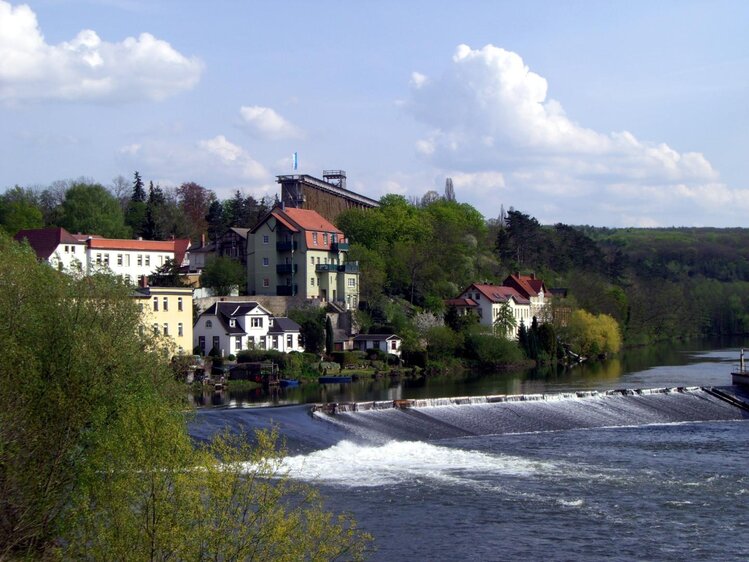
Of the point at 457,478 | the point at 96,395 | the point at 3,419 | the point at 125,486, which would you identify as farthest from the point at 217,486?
the point at 457,478

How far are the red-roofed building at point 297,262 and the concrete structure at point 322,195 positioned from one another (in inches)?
430

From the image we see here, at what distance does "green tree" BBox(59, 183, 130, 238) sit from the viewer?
84.9m

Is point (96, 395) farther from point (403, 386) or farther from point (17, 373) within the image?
point (403, 386)

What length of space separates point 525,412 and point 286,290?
126 feet

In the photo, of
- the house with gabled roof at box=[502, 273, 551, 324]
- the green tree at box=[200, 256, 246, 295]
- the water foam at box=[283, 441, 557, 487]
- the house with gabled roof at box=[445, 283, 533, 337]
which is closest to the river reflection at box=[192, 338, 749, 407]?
the house with gabled roof at box=[445, 283, 533, 337]

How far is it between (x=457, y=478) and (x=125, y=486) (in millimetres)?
16619

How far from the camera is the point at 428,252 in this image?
9300 cm

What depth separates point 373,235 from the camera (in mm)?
95875

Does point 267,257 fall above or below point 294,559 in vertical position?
above

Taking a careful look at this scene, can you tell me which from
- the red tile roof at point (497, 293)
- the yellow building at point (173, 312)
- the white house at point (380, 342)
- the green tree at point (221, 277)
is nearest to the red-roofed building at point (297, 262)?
the green tree at point (221, 277)

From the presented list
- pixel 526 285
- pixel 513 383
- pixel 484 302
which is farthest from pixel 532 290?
pixel 513 383

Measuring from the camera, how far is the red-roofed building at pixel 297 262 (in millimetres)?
78938

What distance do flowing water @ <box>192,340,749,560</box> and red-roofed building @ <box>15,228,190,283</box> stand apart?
31.6 meters

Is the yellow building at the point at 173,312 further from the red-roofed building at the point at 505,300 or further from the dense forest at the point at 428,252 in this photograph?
the red-roofed building at the point at 505,300
